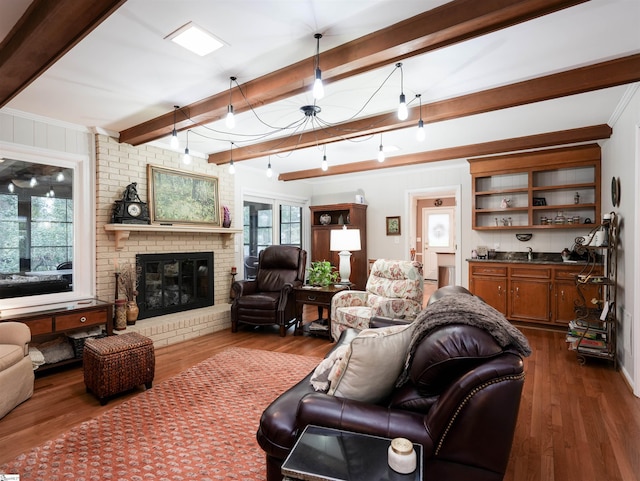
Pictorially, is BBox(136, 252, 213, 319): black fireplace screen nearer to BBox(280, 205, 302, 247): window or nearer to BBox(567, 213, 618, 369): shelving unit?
BBox(280, 205, 302, 247): window

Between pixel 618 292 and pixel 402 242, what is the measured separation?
10.8 feet

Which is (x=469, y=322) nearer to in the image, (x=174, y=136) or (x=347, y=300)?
(x=347, y=300)

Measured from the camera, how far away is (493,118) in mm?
3607

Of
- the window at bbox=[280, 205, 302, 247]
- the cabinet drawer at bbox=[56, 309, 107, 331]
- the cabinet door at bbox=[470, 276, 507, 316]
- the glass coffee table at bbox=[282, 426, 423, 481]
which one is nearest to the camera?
the glass coffee table at bbox=[282, 426, 423, 481]

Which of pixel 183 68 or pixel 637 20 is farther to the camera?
pixel 183 68

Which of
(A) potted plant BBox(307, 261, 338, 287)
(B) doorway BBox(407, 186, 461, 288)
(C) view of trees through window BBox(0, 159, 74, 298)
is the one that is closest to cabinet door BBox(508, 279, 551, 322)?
(A) potted plant BBox(307, 261, 338, 287)

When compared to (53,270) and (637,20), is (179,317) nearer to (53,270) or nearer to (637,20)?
(53,270)

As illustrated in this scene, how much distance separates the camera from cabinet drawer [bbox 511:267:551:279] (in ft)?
15.0

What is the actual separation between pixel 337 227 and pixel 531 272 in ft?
10.6

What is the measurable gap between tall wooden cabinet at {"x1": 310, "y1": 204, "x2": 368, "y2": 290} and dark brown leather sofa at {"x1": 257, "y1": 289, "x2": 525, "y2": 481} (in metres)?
4.80

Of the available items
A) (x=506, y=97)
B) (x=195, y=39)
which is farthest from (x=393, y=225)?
(x=195, y=39)

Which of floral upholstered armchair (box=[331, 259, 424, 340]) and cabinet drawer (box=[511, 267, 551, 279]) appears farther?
cabinet drawer (box=[511, 267, 551, 279])

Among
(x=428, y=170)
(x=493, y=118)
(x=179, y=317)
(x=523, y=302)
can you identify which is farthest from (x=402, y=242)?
(x=179, y=317)

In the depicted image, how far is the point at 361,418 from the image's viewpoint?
129cm
